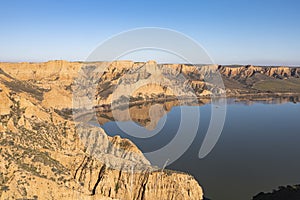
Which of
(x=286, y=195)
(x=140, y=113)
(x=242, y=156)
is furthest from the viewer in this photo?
(x=140, y=113)

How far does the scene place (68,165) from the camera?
28906 millimetres

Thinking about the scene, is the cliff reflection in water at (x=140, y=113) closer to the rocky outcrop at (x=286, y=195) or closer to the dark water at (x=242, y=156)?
the dark water at (x=242, y=156)

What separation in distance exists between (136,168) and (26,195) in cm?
1202

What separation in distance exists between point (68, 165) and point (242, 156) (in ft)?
100

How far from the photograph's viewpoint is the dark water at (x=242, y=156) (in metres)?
36.7

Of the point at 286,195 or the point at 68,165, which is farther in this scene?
the point at 68,165

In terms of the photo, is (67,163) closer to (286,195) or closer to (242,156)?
(286,195)

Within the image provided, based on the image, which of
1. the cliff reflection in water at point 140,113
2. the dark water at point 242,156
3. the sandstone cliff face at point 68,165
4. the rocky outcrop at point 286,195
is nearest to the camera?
the sandstone cliff face at point 68,165

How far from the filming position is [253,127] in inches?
3009

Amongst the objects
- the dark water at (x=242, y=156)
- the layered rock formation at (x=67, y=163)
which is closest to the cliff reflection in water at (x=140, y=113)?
the dark water at (x=242, y=156)

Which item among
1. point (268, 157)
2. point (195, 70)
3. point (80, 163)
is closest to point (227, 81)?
point (195, 70)

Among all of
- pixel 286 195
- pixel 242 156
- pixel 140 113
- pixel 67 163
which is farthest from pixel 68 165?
pixel 140 113

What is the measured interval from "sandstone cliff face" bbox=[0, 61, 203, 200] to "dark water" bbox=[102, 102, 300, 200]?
310 inches

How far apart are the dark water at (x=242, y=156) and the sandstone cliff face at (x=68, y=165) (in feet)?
25.8
